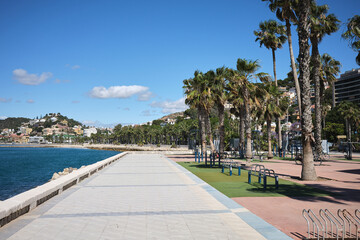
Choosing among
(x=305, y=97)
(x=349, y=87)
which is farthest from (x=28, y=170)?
(x=349, y=87)

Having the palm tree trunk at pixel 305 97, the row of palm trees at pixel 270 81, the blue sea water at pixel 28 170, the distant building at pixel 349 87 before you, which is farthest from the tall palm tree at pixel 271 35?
the distant building at pixel 349 87

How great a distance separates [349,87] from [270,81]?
119 meters

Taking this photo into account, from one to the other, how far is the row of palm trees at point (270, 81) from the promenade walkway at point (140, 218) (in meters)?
7.89

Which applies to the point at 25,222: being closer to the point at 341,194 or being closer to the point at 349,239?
the point at 349,239

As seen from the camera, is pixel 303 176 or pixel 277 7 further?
pixel 277 7

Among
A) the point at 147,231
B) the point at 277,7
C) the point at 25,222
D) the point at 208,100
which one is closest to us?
the point at 147,231

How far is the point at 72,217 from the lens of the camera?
7.57 m

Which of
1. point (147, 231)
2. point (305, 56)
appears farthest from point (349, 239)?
point (305, 56)

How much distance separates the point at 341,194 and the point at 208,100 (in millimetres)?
19265

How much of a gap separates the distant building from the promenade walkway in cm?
13512

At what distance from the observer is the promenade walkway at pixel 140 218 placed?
20.3 feet

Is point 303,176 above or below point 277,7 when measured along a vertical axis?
below

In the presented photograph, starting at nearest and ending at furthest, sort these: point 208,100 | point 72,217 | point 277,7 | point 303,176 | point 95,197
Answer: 1. point 72,217
2. point 95,197
3. point 303,176
4. point 277,7
5. point 208,100

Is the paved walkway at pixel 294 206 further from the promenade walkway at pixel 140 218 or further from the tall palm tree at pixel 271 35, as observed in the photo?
the tall palm tree at pixel 271 35
